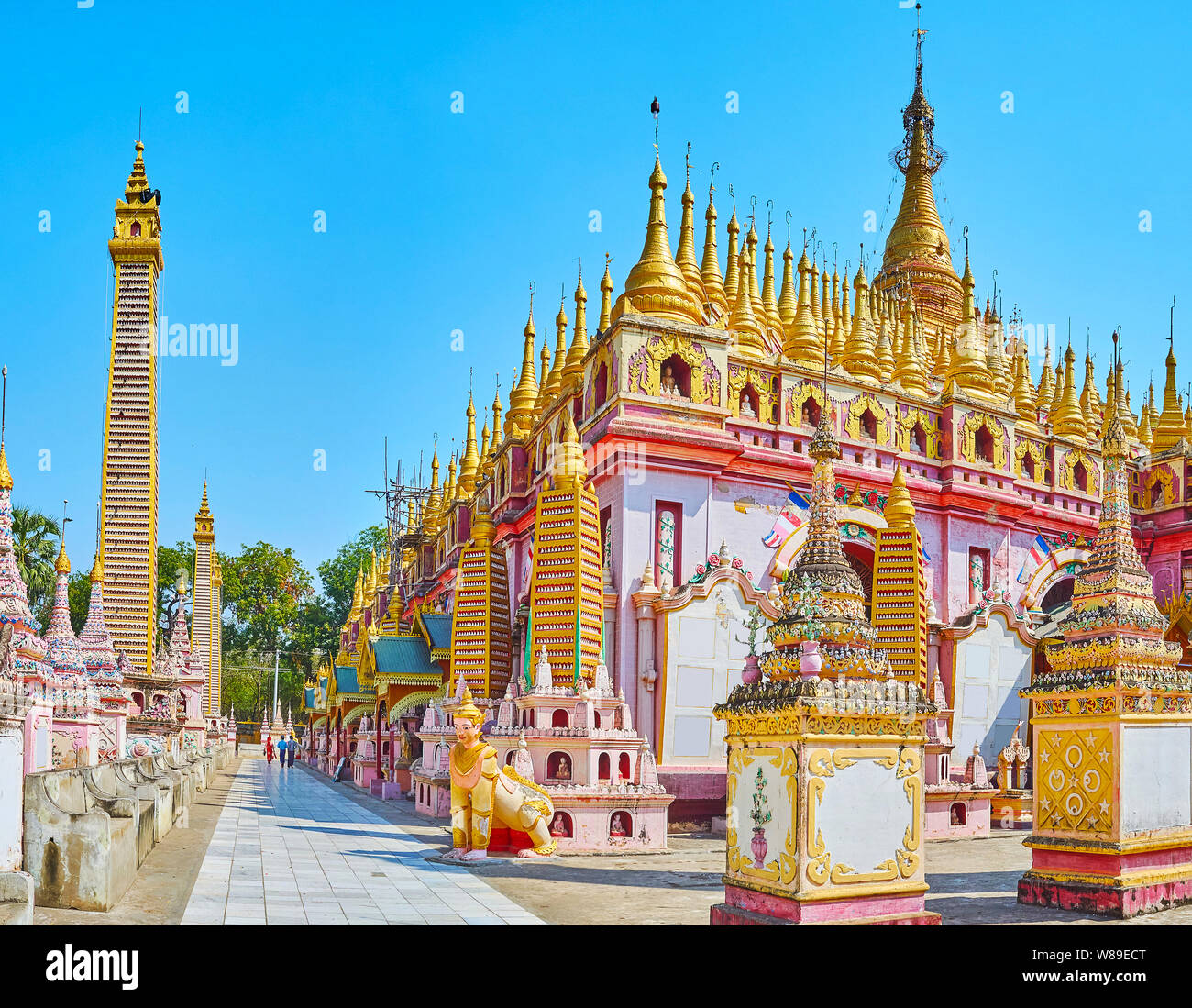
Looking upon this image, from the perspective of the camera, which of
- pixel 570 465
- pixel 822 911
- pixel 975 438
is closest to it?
pixel 822 911

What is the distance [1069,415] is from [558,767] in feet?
61.2

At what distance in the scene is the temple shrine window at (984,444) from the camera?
2680 cm

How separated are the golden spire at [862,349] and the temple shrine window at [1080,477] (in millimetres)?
6389

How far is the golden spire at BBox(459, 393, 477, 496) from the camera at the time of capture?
118 feet

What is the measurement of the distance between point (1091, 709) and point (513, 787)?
7.75 metres

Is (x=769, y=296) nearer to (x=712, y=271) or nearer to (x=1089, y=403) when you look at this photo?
(x=712, y=271)

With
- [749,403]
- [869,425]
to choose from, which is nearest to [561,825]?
[749,403]

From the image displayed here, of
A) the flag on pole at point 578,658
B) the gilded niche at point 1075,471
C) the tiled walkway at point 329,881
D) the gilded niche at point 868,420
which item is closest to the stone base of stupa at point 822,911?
the tiled walkway at point 329,881

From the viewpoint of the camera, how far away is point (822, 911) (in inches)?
294

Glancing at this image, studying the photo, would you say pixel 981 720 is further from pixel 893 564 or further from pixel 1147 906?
pixel 1147 906

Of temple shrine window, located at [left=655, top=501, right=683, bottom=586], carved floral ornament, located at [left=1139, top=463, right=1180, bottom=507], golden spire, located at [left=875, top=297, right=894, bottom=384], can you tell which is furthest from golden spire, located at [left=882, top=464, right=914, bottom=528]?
carved floral ornament, located at [left=1139, top=463, right=1180, bottom=507]

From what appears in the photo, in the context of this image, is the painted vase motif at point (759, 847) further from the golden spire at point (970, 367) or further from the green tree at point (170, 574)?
the green tree at point (170, 574)

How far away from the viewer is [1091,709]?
10805 mm

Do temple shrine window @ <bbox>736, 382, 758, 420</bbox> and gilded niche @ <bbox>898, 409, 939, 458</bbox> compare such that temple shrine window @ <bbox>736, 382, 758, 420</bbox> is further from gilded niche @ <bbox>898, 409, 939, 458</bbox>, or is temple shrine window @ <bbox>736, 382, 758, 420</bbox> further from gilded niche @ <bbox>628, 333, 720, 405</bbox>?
gilded niche @ <bbox>898, 409, 939, 458</bbox>
